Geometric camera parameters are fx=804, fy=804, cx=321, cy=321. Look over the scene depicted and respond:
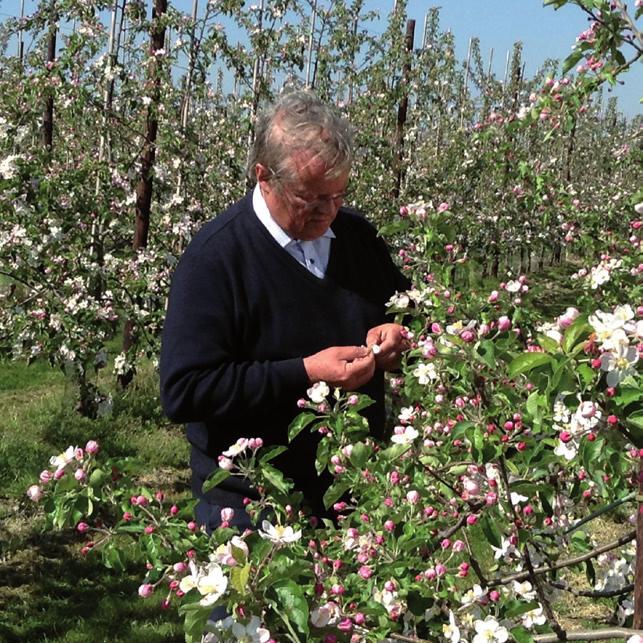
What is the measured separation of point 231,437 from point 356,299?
1.71 feet

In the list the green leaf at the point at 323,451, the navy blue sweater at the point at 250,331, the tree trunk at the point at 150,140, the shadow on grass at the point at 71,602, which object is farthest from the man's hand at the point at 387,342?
the tree trunk at the point at 150,140

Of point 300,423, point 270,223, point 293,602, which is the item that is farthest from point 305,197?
point 293,602

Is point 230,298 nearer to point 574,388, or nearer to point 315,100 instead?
point 315,100

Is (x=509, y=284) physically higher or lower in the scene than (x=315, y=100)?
lower

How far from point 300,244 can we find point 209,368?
47 cm

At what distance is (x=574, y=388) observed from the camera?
1226 millimetres

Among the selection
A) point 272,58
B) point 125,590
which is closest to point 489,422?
point 125,590

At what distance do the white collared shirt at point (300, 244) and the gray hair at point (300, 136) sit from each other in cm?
11

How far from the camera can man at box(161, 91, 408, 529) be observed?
195 cm

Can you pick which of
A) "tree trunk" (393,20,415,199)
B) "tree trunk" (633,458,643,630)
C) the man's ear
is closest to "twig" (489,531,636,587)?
"tree trunk" (633,458,643,630)

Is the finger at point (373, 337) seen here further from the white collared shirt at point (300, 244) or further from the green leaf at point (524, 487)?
the green leaf at point (524, 487)

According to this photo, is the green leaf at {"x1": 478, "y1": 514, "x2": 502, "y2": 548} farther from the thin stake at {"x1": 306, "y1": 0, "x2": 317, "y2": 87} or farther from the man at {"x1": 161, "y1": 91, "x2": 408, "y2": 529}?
the thin stake at {"x1": 306, "y1": 0, "x2": 317, "y2": 87}

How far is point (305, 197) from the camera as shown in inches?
82.0

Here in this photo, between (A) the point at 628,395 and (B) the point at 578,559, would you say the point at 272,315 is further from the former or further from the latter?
(A) the point at 628,395
